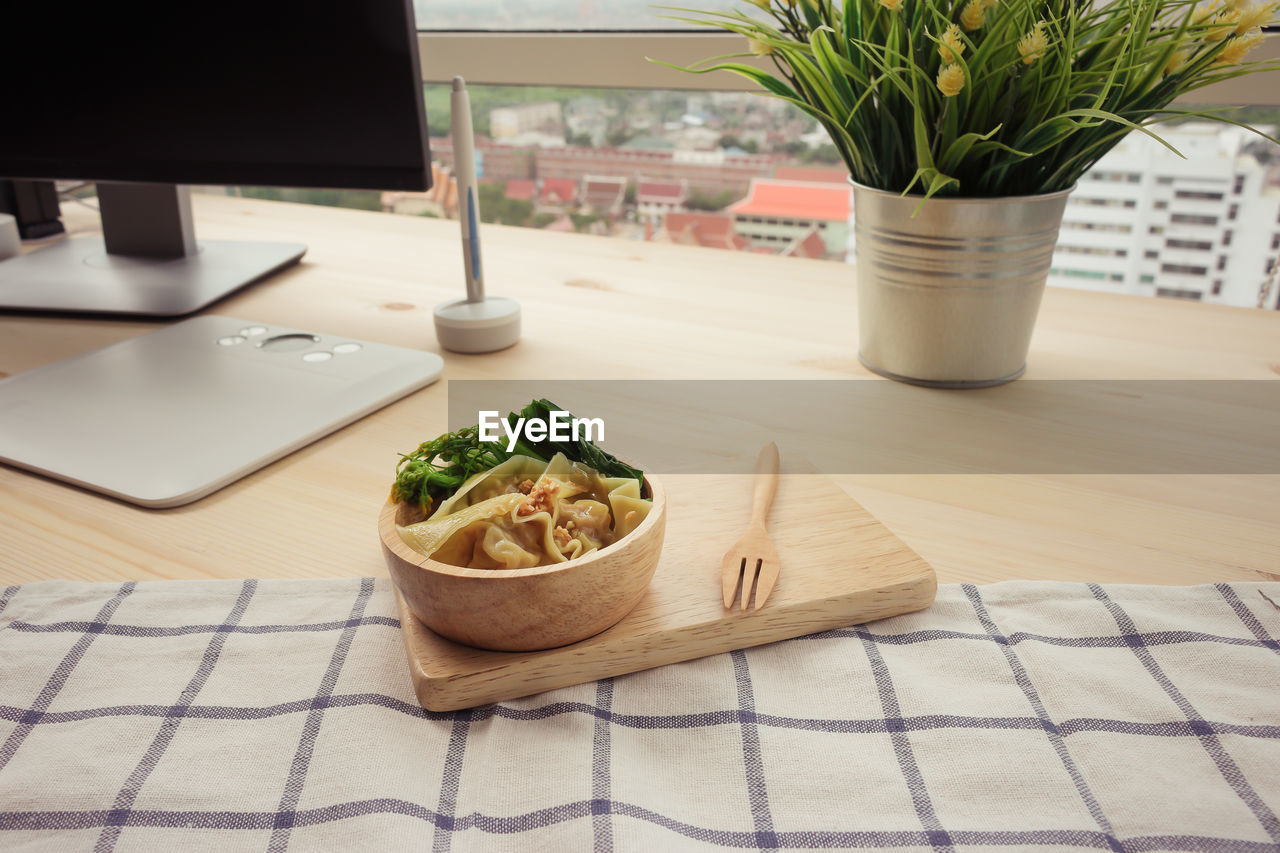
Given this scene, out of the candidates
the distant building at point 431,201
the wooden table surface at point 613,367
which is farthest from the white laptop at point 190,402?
the distant building at point 431,201

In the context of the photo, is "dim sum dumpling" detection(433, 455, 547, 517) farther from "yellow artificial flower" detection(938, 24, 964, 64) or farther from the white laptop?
"yellow artificial flower" detection(938, 24, 964, 64)

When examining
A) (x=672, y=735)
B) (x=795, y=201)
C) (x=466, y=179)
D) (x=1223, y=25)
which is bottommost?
(x=672, y=735)

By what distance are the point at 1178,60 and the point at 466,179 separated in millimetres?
649

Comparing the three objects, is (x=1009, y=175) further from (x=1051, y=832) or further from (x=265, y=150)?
(x=265, y=150)

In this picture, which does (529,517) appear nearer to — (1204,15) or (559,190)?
(1204,15)

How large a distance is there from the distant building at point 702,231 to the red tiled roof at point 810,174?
0.13m

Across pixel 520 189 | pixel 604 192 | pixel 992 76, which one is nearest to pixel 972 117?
pixel 992 76

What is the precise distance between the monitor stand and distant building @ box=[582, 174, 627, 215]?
2.35ft

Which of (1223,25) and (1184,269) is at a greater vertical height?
(1223,25)

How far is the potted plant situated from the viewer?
691mm

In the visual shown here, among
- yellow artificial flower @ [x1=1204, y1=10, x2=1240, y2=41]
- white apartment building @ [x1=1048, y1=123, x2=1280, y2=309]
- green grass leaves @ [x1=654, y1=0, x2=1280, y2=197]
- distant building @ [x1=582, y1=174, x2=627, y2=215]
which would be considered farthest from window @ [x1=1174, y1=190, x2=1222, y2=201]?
distant building @ [x1=582, y1=174, x2=627, y2=215]

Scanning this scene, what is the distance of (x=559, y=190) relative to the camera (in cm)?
186

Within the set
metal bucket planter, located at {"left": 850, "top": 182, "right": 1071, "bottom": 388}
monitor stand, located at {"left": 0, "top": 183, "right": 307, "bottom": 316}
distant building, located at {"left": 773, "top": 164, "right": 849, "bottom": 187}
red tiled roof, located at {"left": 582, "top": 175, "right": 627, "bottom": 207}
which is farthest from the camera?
red tiled roof, located at {"left": 582, "top": 175, "right": 627, "bottom": 207}

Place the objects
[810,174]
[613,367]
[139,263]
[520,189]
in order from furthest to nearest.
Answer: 1. [520,189]
2. [810,174]
3. [139,263]
4. [613,367]
